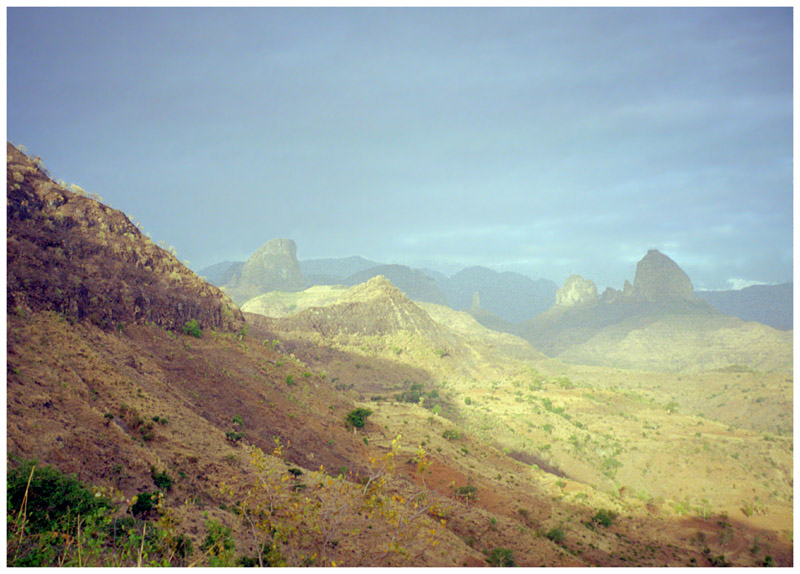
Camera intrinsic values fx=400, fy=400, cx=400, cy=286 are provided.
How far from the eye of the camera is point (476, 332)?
488 ft

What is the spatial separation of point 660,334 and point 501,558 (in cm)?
15366

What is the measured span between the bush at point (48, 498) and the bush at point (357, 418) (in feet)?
61.0

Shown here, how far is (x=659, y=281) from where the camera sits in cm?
17550

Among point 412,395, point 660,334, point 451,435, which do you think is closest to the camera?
point 451,435

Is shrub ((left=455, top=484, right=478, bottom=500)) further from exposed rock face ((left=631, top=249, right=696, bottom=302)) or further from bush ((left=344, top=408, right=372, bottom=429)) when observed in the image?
exposed rock face ((left=631, top=249, right=696, bottom=302))

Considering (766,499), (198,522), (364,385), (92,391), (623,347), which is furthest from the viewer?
(623,347)

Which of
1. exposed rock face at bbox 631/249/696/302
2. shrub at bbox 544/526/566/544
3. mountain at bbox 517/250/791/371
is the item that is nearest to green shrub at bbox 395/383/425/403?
shrub at bbox 544/526/566/544

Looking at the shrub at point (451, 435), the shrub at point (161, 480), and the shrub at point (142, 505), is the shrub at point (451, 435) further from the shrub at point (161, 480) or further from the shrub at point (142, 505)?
the shrub at point (142, 505)

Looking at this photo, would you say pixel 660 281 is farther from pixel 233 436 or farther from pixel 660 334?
pixel 233 436

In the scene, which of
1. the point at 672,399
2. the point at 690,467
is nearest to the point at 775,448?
the point at 690,467

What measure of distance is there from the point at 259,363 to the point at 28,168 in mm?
20779

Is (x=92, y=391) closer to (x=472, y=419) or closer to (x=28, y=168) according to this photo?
(x=28, y=168)

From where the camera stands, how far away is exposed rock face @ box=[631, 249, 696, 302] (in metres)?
170

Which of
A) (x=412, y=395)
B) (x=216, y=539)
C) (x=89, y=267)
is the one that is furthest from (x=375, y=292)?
(x=216, y=539)
